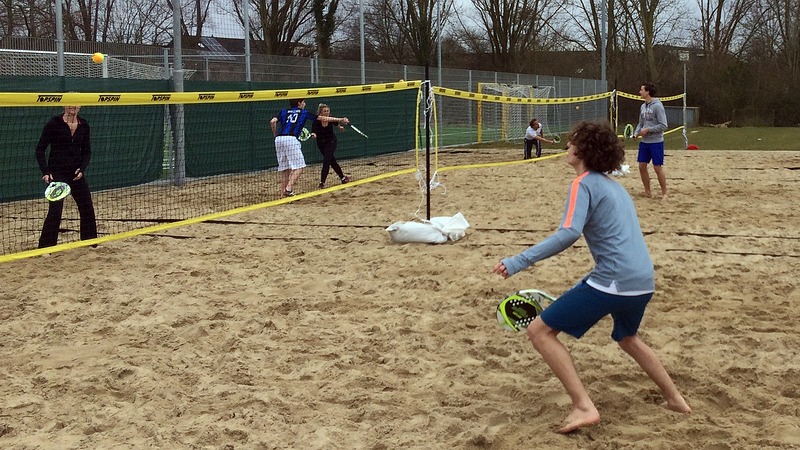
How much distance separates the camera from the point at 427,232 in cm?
864

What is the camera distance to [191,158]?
51.5 feet

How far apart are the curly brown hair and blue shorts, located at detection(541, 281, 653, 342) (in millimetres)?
570

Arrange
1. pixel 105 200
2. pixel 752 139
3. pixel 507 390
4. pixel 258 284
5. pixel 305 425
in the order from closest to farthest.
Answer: pixel 305 425
pixel 507 390
pixel 258 284
pixel 105 200
pixel 752 139

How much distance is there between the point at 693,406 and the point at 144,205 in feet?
31.8

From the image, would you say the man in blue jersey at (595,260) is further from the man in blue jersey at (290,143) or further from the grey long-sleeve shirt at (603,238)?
the man in blue jersey at (290,143)

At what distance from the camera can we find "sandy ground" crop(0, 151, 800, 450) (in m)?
4.16

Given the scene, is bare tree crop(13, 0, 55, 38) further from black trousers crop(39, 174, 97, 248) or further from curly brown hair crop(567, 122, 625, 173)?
curly brown hair crop(567, 122, 625, 173)

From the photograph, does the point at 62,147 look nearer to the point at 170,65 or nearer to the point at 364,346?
the point at 364,346

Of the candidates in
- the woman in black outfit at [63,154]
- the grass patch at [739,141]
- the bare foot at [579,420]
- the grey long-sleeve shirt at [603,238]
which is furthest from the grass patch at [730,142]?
the bare foot at [579,420]

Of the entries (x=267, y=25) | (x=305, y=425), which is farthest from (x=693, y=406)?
(x=267, y=25)

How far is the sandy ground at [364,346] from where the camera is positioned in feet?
13.6

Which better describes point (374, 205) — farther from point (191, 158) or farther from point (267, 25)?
point (267, 25)

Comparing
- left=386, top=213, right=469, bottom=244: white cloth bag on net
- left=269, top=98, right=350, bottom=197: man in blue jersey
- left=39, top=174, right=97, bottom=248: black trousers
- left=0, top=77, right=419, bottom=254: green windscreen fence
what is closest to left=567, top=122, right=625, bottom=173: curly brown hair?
left=386, top=213, right=469, bottom=244: white cloth bag on net

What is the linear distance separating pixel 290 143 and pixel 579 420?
31.7ft
